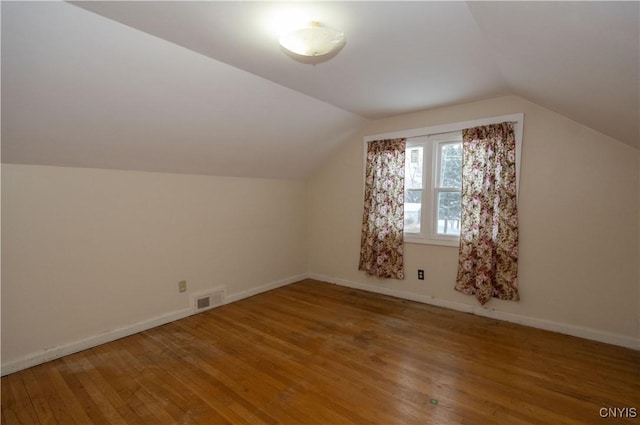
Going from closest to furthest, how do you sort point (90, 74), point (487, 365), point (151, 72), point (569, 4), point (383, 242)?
point (569, 4) → point (90, 74) → point (151, 72) → point (487, 365) → point (383, 242)

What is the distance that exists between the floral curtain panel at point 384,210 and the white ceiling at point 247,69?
2.71 feet

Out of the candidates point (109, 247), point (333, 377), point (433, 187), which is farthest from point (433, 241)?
point (109, 247)

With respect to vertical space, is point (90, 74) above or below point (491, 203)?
above

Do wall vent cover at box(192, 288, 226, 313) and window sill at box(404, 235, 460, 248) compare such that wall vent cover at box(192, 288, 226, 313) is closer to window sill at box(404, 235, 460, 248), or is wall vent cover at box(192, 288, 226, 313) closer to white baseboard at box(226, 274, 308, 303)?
white baseboard at box(226, 274, 308, 303)

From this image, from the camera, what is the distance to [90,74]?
198 cm

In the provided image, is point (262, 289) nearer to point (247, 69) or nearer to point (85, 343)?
point (85, 343)

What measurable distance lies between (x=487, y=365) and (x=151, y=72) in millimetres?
3375

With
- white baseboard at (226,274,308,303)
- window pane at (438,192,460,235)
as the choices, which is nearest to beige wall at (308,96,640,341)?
window pane at (438,192,460,235)

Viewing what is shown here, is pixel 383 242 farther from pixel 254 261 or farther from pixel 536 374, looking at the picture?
pixel 536 374

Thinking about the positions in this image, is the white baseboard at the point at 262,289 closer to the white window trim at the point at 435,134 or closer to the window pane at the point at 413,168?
the white window trim at the point at 435,134

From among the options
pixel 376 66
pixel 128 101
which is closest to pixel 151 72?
pixel 128 101

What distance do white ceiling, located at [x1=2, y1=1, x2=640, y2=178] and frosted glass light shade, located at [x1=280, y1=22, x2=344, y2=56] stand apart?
0.10m

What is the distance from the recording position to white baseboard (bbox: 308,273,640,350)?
2691mm

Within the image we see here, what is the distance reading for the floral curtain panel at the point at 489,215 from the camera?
3123 mm
